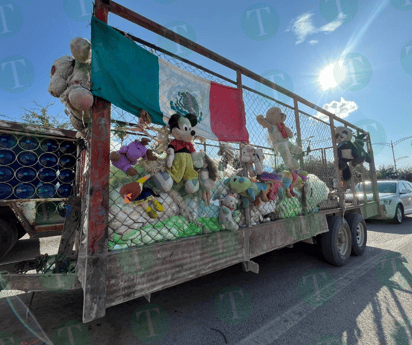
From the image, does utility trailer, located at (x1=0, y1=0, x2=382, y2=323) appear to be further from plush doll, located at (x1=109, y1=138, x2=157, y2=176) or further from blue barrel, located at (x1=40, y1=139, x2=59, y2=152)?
blue barrel, located at (x1=40, y1=139, x2=59, y2=152)

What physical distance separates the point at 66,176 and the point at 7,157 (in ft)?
3.13

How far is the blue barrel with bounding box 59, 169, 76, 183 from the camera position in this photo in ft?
14.7

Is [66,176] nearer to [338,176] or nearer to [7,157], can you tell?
[7,157]

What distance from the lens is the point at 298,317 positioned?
2.46 m

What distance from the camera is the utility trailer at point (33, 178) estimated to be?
13.0ft

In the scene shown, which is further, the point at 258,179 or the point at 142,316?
the point at 258,179

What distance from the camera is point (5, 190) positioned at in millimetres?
3912

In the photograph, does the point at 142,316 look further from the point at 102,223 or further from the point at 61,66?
the point at 61,66

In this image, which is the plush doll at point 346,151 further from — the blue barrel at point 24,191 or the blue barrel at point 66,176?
the blue barrel at point 24,191

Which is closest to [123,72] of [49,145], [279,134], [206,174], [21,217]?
[206,174]

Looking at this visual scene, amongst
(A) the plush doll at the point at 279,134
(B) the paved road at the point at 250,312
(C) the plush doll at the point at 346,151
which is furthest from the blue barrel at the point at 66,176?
(C) the plush doll at the point at 346,151

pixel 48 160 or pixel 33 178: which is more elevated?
pixel 48 160

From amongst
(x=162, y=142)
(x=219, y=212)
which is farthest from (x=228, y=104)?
(x=219, y=212)

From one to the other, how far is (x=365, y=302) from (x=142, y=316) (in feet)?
8.71
